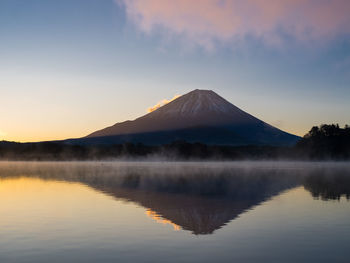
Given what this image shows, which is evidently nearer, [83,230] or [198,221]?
[83,230]

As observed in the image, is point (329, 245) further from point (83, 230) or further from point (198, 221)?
point (83, 230)

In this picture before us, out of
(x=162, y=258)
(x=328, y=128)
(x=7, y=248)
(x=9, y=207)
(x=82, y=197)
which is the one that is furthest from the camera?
(x=328, y=128)

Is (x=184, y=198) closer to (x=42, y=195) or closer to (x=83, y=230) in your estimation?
(x=42, y=195)

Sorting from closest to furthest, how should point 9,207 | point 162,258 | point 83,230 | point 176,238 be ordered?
point 162,258 → point 176,238 → point 83,230 → point 9,207

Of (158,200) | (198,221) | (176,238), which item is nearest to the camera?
(176,238)

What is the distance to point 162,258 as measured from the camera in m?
14.1

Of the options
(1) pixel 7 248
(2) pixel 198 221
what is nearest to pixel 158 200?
Result: (2) pixel 198 221

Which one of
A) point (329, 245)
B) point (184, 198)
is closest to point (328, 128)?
point (184, 198)

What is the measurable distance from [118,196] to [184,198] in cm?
471

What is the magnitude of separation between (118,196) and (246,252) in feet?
59.1

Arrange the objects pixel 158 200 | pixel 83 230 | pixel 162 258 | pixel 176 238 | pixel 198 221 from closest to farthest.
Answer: pixel 162 258 < pixel 176 238 < pixel 83 230 < pixel 198 221 < pixel 158 200

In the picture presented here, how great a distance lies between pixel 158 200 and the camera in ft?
96.6

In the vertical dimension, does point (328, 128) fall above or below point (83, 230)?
above

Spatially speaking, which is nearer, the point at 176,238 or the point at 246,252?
the point at 246,252
